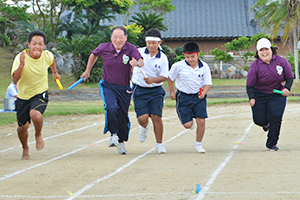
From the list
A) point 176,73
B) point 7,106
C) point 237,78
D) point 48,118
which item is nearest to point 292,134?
point 176,73

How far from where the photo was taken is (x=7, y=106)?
15289mm

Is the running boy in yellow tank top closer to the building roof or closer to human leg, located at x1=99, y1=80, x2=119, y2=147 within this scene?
human leg, located at x1=99, y1=80, x2=119, y2=147

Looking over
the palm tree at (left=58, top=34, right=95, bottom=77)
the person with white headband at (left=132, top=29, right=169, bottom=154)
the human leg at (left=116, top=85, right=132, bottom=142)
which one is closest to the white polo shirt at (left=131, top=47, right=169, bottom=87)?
the person with white headband at (left=132, top=29, right=169, bottom=154)

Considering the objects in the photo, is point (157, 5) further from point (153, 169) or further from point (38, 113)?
point (153, 169)

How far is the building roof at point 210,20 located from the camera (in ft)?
178

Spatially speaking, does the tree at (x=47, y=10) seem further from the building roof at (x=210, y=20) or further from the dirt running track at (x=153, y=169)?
the dirt running track at (x=153, y=169)

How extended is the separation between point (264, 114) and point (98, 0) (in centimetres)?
3076

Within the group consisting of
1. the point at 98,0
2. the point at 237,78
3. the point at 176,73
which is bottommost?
the point at 237,78

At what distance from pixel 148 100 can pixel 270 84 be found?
2199 mm

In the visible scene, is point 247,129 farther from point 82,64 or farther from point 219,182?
point 82,64

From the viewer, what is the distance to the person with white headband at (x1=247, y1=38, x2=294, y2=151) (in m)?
8.58

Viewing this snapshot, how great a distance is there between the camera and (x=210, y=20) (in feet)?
188

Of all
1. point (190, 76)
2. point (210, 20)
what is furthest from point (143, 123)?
point (210, 20)

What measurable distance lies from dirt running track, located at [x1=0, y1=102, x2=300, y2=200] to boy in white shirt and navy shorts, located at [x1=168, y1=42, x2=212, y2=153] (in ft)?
2.08
